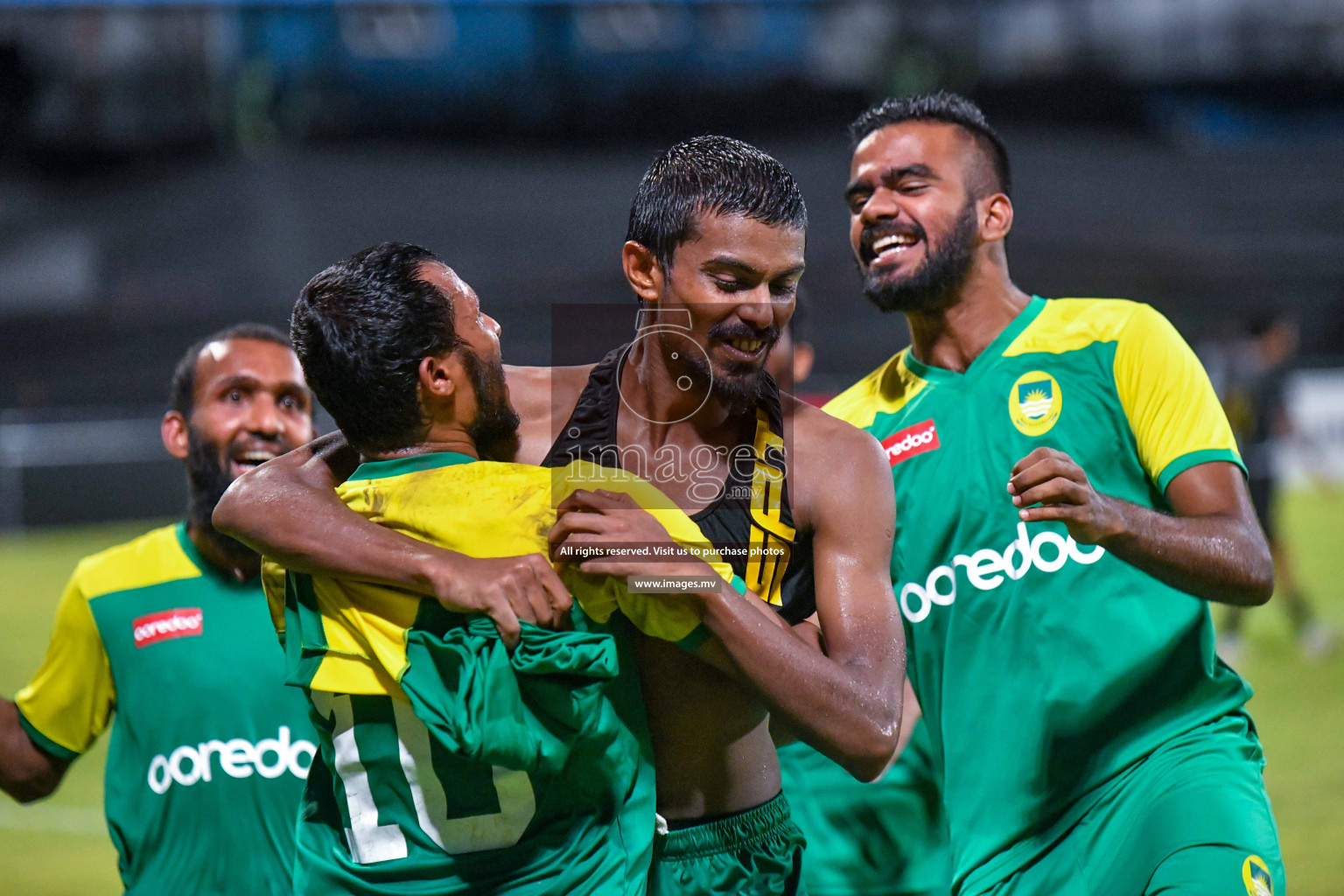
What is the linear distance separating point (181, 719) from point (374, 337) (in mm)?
1571

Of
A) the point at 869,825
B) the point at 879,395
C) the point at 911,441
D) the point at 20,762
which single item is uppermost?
the point at 879,395

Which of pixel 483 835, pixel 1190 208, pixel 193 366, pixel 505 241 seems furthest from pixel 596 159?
pixel 483 835

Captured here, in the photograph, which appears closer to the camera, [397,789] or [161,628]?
[397,789]

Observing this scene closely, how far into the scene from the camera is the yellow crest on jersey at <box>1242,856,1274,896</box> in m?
2.64

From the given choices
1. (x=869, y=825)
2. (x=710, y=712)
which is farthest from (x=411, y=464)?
(x=869, y=825)

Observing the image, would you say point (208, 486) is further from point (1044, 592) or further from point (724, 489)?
point (1044, 592)

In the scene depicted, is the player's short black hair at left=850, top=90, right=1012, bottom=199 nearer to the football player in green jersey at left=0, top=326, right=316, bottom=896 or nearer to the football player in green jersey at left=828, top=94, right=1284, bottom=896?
the football player in green jersey at left=828, top=94, right=1284, bottom=896

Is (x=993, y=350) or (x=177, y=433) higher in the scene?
(x=993, y=350)

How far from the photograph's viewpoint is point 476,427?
2270mm

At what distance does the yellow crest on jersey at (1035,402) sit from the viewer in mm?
3293

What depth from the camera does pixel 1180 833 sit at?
2.78m

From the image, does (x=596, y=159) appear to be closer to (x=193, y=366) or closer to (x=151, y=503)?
(x=151, y=503)

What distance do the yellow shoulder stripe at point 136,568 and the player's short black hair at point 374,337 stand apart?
146cm

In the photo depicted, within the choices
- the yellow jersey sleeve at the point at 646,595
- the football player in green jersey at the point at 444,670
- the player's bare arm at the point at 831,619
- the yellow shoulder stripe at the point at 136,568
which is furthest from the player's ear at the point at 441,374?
the yellow shoulder stripe at the point at 136,568
